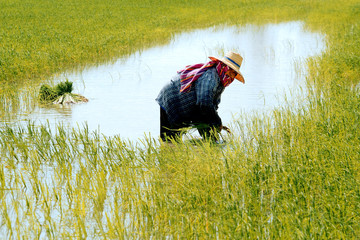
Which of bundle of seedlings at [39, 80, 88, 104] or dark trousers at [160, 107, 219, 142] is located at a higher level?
bundle of seedlings at [39, 80, 88, 104]

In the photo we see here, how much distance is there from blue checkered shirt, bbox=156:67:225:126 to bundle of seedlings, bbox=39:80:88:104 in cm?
231

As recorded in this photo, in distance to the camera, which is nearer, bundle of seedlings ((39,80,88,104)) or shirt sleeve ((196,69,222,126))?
shirt sleeve ((196,69,222,126))

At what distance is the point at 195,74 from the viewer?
420 centimetres

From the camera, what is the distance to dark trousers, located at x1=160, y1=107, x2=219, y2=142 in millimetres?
4281

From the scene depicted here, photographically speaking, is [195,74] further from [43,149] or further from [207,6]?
[207,6]

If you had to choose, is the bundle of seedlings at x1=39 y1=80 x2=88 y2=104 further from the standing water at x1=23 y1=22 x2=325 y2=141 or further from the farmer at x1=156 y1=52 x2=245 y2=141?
the farmer at x1=156 y1=52 x2=245 y2=141

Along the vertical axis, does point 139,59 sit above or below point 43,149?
above

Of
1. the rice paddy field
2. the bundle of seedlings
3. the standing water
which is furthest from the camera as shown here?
the bundle of seedlings

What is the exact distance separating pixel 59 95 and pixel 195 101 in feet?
9.59

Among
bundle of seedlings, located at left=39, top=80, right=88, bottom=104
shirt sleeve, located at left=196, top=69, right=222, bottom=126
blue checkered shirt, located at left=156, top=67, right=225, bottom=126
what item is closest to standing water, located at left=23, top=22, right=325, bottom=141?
bundle of seedlings, located at left=39, top=80, right=88, bottom=104

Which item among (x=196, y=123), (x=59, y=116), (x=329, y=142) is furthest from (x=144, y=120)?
(x=329, y=142)

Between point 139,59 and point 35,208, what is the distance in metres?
6.95

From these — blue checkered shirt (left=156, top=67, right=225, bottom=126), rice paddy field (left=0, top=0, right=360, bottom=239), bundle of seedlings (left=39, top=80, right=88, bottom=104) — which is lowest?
rice paddy field (left=0, top=0, right=360, bottom=239)

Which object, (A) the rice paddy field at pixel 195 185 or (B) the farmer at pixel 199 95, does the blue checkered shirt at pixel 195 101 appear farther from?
(A) the rice paddy field at pixel 195 185
